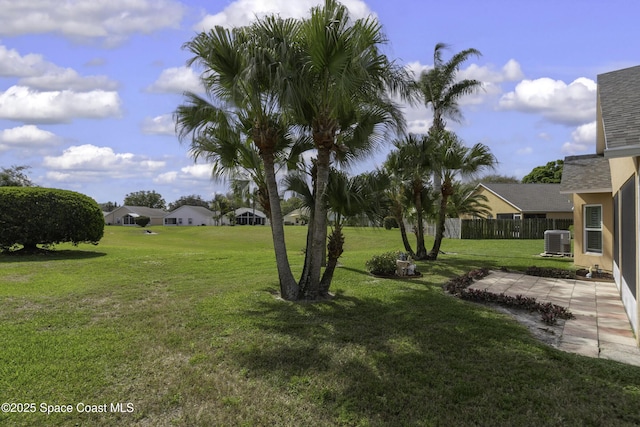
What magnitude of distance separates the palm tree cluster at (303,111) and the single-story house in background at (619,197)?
136 inches

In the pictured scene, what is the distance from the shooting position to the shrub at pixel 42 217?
13.2m

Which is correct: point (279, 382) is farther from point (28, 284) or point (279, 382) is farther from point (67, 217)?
point (67, 217)

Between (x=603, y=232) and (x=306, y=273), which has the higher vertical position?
(x=603, y=232)

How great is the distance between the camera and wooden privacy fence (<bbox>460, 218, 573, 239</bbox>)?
3036cm

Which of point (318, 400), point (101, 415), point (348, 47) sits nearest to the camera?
point (101, 415)

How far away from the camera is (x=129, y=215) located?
7800cm

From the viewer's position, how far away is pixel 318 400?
3828 mm

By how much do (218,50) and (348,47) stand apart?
2.36 metres

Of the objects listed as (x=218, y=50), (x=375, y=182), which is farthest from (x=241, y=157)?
(x=375, y=182)

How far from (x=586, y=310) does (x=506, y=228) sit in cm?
2504

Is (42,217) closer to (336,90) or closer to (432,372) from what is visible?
(336,90)

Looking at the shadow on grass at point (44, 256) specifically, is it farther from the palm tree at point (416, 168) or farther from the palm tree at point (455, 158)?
the palm tree at point (455, 158)

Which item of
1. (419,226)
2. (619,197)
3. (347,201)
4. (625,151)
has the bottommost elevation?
(419,226)

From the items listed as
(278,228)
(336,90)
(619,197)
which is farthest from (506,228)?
(336,90)
